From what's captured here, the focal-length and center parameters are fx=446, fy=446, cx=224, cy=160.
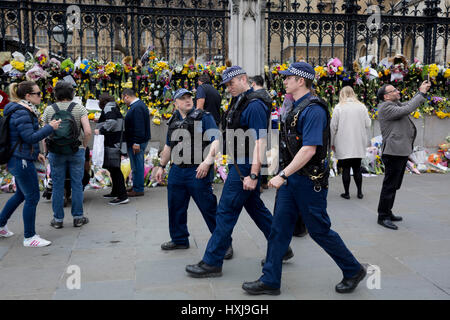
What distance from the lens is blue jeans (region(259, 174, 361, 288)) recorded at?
11.6 feet

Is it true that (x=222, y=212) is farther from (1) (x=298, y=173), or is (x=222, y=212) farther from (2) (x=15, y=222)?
(2) (x=15, y=222)

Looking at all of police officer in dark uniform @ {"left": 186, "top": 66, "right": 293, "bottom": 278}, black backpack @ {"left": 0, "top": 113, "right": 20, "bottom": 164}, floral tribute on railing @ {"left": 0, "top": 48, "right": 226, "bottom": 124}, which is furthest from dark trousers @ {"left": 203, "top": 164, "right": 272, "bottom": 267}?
floral tribute on railing @ {"left": 0, "top": 48, "right": 226, "bottom": 124}

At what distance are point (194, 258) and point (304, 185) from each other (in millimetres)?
1670

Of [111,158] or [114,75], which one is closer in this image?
[111,158]

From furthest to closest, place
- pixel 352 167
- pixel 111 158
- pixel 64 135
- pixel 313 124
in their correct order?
pixel 352 167 < pixel 111 158 < pixel 64 135 < pixel 313 124

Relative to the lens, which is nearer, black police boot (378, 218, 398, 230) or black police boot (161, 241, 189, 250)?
black police boot (161, 241, 189, 250)

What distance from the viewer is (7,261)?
4.60 meters

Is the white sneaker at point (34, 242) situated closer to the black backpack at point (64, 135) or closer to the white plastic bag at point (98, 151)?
the black backpack at point (64, 135)

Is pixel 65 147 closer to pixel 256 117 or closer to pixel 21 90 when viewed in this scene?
pixel 21 90

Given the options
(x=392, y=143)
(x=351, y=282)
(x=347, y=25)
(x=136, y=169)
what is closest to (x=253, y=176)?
(x=351, y=282)

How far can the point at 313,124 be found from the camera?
346 centimetres

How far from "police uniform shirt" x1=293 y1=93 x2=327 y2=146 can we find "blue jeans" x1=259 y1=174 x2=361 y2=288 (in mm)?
314

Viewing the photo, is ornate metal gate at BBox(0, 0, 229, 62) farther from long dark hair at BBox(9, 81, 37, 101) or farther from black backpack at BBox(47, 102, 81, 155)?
long dark hair at BBox(9, 81, 37, 101)

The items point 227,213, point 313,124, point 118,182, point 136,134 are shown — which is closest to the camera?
point 313,124
